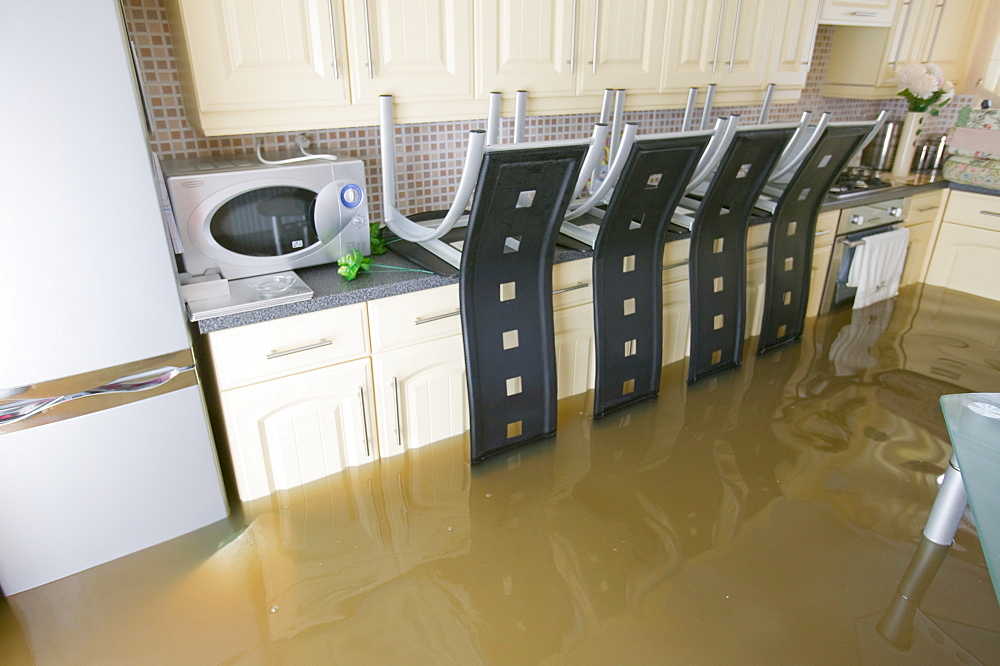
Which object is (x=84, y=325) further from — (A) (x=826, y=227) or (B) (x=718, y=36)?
→ (A) (x=826, y=227)

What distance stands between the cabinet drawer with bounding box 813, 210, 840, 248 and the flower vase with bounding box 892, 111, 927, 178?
95cm

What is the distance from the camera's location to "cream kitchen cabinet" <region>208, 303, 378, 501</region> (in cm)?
188

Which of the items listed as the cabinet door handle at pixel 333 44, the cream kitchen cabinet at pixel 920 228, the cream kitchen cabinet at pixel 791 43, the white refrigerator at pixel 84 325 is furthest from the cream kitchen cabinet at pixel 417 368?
the cream kitchen cabinet at pixel 920 228

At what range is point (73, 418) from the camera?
166 cm

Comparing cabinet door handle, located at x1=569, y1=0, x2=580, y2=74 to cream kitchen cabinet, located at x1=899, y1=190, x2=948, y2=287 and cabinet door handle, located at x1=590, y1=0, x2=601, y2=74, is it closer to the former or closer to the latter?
cabinet door handle, located at x1=590, y1=0, x2=601, y2=74

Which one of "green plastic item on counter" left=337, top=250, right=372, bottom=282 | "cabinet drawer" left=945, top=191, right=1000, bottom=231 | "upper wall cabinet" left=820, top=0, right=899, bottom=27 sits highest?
"upper wall cabinet" left=820, top=0, right=899, bottom=27

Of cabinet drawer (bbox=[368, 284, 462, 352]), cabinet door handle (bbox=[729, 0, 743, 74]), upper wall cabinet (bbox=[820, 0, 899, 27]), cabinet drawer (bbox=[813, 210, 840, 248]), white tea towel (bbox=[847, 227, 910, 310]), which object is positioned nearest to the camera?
cabinet drawer (bbox=[368, 284, 462, 352])

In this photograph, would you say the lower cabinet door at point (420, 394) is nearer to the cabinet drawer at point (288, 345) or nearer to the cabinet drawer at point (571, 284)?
the cabinet drawer at point (288, 345)

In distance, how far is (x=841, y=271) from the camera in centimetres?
353

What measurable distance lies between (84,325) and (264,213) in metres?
0.60

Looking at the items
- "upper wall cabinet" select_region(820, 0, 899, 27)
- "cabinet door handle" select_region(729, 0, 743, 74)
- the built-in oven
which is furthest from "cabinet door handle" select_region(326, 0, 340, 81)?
the built-in oven

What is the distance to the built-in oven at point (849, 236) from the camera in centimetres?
341

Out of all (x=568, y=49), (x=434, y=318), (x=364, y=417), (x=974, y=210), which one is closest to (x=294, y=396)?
(x=364, y=417)

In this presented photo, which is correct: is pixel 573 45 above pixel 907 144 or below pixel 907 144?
above
